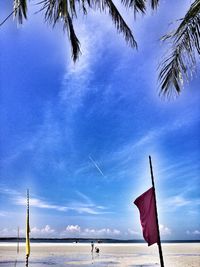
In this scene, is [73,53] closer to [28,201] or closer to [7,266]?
[28,201]

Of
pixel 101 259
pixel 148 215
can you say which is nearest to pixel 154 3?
pixel 148 215

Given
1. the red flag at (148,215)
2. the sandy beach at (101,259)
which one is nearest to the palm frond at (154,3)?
the red flag at (148,215)

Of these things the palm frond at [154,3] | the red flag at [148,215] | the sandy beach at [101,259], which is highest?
the palm frond at [154,3]

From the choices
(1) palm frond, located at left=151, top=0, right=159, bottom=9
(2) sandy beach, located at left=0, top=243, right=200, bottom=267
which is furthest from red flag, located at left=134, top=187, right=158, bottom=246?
(2) sandy beach, located at left=0, top=243, right=200, bottom=267

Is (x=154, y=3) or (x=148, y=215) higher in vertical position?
(x=154, y=3)

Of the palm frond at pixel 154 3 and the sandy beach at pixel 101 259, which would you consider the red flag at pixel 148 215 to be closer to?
the palm frond at pixel 154 3

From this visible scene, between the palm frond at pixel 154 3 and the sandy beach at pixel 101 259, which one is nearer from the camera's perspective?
the palm frond at pixel 154 3

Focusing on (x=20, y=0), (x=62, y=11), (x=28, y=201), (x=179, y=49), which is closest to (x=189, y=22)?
(x=179, y=49)

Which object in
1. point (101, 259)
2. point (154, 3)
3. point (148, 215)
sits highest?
point (154, 3)

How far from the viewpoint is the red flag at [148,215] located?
721cm

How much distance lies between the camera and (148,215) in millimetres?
7398

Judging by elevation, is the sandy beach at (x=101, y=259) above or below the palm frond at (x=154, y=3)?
below

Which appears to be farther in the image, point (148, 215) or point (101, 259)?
point (101, 259)

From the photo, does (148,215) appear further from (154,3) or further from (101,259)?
(101,259)
